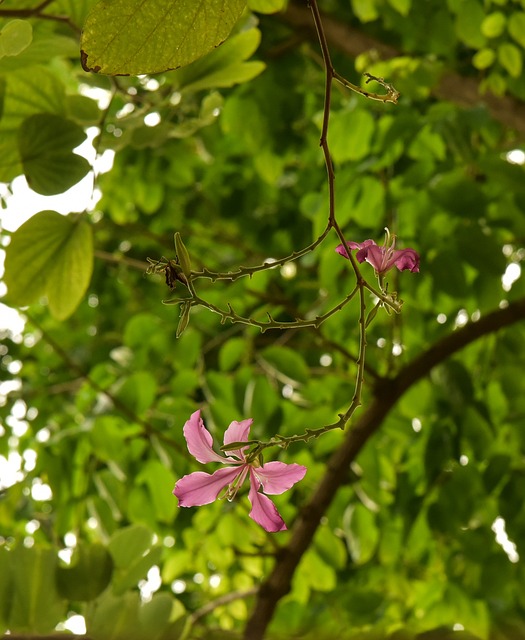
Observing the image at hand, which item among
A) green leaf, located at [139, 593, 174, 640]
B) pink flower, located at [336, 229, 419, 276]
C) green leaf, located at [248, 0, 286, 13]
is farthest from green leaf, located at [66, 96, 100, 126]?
green leaf, located at [139, 593, 174, 640]

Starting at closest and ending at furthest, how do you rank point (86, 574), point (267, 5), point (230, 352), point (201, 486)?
point (201, 486) → point (267, 5) → point (86, 574) → point (230, 352)

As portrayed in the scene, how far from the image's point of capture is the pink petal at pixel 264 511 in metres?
0.38

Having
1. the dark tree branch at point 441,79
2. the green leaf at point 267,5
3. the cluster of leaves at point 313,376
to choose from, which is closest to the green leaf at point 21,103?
the cluster of leaves at point 313,376

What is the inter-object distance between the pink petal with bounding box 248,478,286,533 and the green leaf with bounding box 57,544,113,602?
0.29 m

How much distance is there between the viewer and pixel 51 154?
0.57 m

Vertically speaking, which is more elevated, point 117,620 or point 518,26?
point 518,26

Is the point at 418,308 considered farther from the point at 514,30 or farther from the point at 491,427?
the point at 514,30

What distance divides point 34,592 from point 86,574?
0.13 feet

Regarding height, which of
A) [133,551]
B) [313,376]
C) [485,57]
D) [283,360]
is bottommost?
[313,376]

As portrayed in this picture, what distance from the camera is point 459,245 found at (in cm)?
100

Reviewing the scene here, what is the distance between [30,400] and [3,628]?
1.12 metres

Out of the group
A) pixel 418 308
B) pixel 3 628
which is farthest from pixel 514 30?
pixel 3 628

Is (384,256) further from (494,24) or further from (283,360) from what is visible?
(494,24)

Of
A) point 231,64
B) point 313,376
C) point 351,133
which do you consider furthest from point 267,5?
point 313,376
